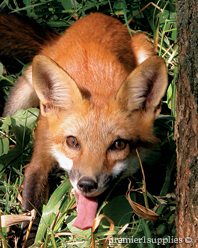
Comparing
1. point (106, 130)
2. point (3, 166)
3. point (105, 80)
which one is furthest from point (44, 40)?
point (106, 130)

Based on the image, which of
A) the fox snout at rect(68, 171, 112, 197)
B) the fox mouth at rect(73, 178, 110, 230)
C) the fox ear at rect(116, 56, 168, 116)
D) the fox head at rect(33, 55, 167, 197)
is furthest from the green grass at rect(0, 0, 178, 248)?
the fox ear at rect(116, 56, 168, 116)

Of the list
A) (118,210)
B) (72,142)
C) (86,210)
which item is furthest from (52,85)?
(118,210)

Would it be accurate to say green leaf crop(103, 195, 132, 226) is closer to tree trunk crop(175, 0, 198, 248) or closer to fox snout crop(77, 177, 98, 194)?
fox snout crop(77, 177, 98, 194)

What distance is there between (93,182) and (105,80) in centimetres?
122

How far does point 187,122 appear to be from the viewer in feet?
7.47

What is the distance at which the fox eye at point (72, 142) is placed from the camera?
9.72 feet

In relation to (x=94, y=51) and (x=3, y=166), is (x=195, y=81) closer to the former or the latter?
(x=94, y=51)

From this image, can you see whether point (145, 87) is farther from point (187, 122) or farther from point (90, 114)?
point (187, 122)

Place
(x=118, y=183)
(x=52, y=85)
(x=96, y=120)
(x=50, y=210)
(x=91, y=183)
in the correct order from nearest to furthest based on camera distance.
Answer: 1. (x=91, y=183)
2. (x=96, y=120)
3. (x=52, y=85)
4. (x=50, y=210)
5. (x=118, y=183)

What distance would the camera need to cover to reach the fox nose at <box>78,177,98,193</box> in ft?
8.69

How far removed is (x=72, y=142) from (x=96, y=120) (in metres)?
0.31

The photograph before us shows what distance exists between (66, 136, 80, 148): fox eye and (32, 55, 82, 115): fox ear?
13.0 inches

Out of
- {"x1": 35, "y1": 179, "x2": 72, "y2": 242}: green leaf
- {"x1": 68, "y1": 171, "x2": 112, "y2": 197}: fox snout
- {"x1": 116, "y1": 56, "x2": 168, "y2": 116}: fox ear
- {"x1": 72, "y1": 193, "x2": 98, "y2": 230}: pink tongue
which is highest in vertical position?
{"x1": 116, "y1": 56, "x2": 168, "y2": 116}: fox ear

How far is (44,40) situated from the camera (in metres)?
4.54
